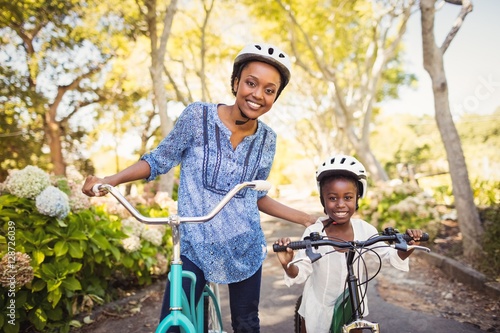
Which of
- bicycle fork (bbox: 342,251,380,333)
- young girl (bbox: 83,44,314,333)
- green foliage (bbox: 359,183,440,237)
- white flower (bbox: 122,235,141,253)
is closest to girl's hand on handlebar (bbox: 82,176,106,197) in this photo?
young girl (bbox: 83,44,314,333)

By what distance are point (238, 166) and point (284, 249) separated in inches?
20.2

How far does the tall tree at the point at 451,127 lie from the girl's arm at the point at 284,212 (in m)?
4.47

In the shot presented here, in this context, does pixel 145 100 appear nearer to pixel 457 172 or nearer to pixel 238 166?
pixel 457 172

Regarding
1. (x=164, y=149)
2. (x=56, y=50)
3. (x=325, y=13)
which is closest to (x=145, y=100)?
(x=56, y=50)

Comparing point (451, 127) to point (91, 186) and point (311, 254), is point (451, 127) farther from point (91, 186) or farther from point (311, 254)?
point (91, 186)

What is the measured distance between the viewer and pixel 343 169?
2.43 m

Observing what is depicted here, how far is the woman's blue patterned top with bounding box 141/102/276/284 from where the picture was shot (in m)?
2.13

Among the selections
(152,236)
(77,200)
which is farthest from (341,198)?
(152,236)

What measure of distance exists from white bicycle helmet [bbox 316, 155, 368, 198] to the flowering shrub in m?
5.78

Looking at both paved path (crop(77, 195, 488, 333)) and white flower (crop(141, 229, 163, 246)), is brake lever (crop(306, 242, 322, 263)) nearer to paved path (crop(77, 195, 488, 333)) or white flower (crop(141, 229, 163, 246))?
paved path (crop(77, 195, 488, 333))

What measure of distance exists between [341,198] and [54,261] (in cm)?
270

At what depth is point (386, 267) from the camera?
272 inches

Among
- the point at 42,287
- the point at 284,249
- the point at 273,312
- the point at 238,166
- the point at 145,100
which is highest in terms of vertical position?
the point at 145,100

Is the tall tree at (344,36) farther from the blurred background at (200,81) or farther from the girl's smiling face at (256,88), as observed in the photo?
the girl's smiling face at (256,88)
